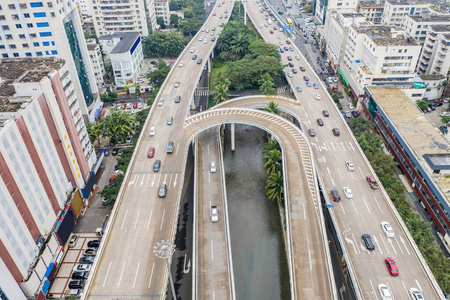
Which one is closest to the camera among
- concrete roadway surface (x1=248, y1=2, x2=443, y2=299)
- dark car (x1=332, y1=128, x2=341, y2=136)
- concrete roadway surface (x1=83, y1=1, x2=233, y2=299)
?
concrete roadway surface (x1=83, y1=1, x2=233, y2=299)

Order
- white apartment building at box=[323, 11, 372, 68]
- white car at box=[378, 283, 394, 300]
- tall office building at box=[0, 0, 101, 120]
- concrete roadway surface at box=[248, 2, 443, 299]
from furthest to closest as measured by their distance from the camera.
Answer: white apartment building at box=[323, 11, 372, 68] < tall office building at box=[0, 0, 101, 120] < concrete roadway surface at box=[248, 2, 443, 299] < white car at box=[378, 283, 394, 300]

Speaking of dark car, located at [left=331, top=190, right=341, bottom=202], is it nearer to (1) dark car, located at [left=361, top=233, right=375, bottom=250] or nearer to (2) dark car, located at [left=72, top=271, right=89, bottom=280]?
(1) dark car, located at [left=361, top=233, right=375, bottom=250]

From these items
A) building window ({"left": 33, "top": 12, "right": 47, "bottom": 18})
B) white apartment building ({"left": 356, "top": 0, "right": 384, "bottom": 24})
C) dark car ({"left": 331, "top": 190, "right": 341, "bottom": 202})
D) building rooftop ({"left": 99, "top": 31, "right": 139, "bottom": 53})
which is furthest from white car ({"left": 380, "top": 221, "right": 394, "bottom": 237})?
white apartment building ({"left": 356, "top": 0, "right": 384, "bottom": 24})

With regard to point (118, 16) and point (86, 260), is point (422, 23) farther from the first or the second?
point (86, 260)

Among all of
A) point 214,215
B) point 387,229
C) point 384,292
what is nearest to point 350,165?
point 387,229

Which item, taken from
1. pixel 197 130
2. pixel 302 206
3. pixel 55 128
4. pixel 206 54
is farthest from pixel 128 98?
pixel 302 206

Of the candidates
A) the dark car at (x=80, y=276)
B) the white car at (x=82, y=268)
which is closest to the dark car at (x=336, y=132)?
the white car at (x=82, y=268)

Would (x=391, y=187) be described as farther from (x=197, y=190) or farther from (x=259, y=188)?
(x=197, y=190)
